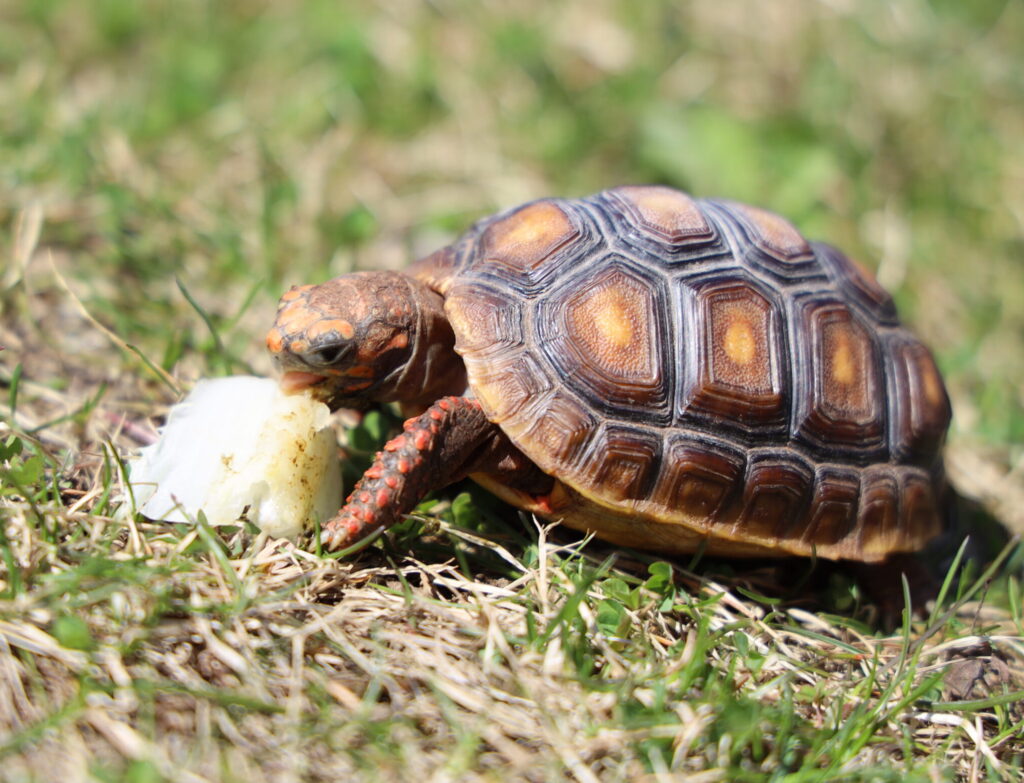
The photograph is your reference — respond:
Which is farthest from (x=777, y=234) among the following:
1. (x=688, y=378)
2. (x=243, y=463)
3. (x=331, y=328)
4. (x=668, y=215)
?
(x=243, y=463)

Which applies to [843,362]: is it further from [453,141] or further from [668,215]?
[453,141]

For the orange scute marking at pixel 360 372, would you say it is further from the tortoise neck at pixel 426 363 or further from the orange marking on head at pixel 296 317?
the orange marking on head at pixel 296 317

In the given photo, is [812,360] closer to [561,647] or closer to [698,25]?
[561,647]

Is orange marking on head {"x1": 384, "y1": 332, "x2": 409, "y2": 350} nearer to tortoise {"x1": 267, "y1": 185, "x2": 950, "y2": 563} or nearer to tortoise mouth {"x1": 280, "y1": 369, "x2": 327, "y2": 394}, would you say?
tortoise {"x1": 267, "y1": 185, "x2": 950, "y2": 563}

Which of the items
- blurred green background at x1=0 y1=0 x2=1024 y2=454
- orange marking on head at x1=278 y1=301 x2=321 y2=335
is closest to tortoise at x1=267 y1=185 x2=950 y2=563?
orange marking on head at x1=278 y1=301 x2=321 y2=335

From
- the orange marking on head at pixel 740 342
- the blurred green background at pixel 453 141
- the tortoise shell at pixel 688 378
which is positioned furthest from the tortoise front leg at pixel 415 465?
the blurred green background at pixel 453 141

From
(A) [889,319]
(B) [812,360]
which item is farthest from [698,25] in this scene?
(B) [812,360]

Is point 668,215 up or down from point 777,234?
up
